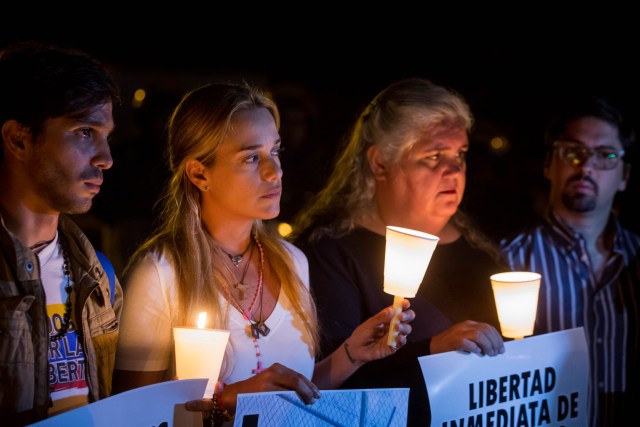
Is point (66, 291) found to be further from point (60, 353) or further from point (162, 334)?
point (162, 334)

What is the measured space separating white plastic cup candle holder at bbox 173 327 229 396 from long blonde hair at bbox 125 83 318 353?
33 cm

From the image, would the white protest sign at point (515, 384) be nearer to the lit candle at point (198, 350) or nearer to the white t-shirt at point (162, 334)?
the white t-shirt at point (162, 334)

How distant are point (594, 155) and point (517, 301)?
1459 millimetres

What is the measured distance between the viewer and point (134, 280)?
8.63 feet

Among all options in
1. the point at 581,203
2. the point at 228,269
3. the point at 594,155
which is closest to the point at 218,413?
the point at 228,269

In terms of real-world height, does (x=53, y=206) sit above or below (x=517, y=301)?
above

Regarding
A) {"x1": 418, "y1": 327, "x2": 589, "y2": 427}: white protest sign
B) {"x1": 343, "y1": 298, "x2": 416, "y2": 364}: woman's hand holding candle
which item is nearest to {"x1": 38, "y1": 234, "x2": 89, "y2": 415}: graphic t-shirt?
{"x1": 343, "y1": 298, "x2": 416, "y2": 364}: woman's hand holding candle

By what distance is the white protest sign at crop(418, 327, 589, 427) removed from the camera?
2.79 meters

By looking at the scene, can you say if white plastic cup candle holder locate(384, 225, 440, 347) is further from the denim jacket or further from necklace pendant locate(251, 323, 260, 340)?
the denim jacket

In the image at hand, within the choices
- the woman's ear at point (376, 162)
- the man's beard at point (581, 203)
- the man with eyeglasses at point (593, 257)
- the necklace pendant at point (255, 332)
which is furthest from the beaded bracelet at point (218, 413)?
the man's beard at point (581, 203)

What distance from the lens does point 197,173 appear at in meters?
2.85

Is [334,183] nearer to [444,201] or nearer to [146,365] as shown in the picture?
[444,201]

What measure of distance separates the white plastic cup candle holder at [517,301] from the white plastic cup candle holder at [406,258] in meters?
0.47

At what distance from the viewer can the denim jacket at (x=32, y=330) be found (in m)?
2.14
